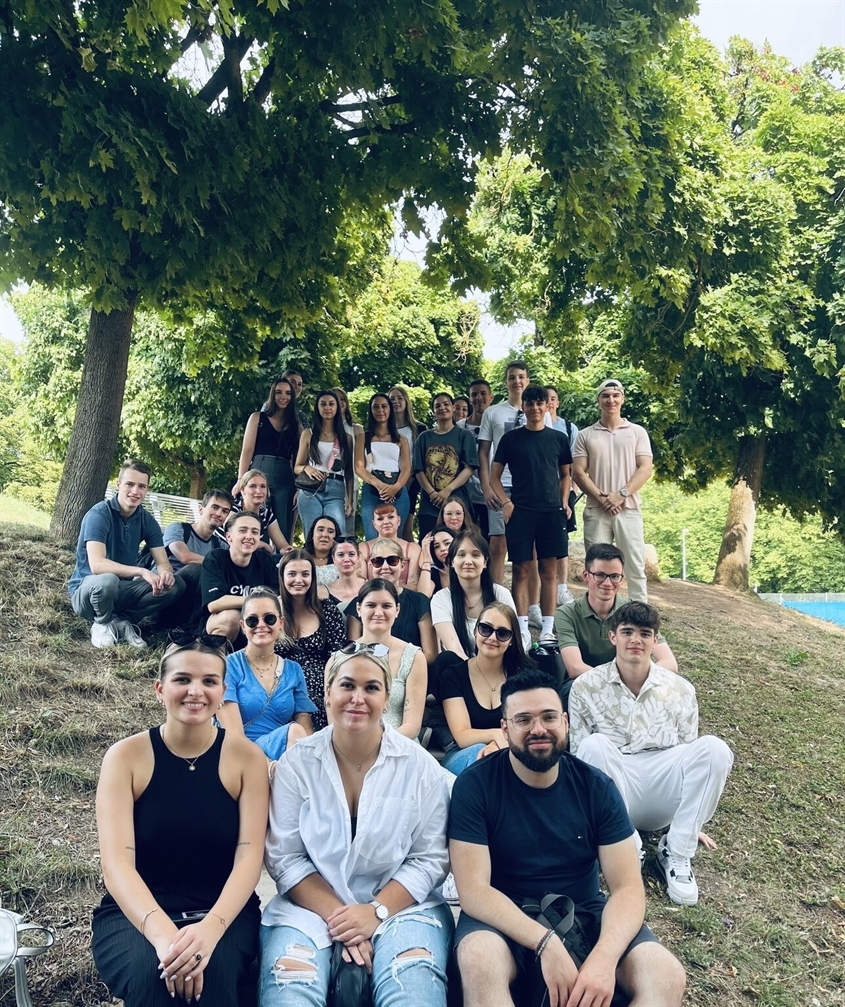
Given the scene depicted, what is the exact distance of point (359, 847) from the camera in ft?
11.3

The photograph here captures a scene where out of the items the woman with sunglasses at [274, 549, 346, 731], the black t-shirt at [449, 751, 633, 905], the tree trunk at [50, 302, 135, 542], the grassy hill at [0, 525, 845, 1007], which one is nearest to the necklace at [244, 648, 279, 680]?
the woman with sunglasses at [274, 549, 346, 731]

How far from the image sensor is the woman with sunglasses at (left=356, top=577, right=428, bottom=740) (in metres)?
5.12

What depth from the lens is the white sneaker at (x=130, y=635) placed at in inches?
287

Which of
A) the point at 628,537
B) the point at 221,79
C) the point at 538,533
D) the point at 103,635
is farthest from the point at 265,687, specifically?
the point at 221,79

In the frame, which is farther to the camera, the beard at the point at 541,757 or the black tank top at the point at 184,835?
Answer: the beard at the point at 541,757

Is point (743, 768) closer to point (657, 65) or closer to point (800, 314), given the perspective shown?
point (657, 65)

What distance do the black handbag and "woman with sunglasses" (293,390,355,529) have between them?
5.57m

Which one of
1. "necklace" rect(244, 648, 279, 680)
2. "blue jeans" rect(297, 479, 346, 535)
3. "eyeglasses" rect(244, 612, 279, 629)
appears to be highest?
"blue jeans" rect(297, 479, 346, 535)

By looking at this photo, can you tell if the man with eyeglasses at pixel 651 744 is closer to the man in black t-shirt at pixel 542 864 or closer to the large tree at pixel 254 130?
the man in black t-shirt at pixel 542 864

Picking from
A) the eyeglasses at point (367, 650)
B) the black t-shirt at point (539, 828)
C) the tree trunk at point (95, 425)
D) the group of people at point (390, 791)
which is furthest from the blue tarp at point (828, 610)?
the eyeglasses at point (367, 650)

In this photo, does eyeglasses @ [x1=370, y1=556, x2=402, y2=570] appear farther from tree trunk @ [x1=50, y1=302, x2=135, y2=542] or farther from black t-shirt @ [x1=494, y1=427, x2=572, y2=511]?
tree trunk @ [x1=50, y1=302, x2=135, y2=542]

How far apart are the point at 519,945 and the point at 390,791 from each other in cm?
75

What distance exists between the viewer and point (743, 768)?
7285mm

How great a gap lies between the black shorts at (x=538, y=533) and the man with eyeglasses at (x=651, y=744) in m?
2.73
